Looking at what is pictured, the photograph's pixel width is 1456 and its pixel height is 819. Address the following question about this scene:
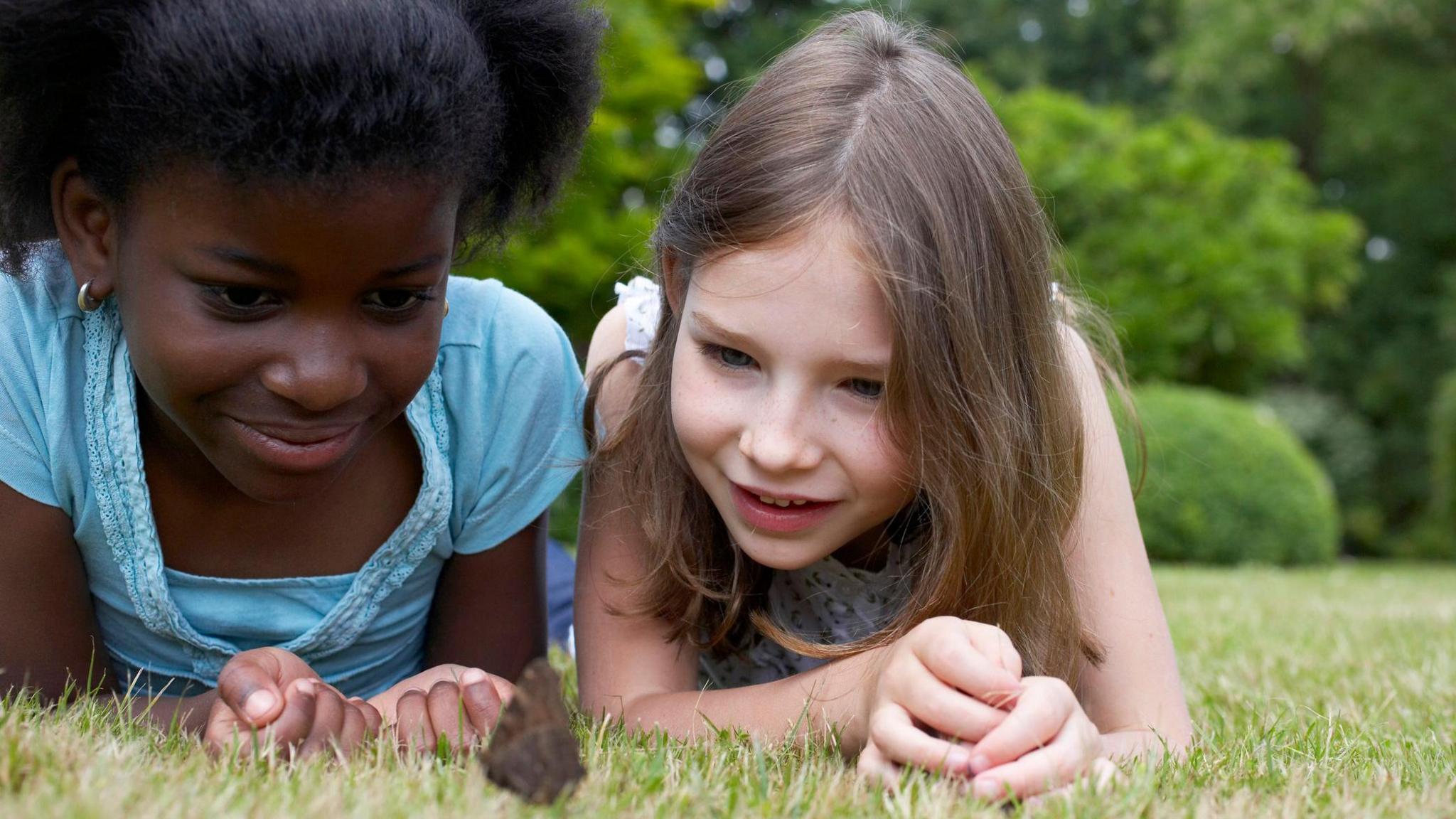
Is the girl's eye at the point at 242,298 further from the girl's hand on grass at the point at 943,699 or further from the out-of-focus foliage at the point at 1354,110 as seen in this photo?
the out-of-focus foliage at the point at 1354,110

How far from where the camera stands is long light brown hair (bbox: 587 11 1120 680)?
2.31 m

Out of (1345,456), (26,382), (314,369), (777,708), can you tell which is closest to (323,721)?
(314,369)

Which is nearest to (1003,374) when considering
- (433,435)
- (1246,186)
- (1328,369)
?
(433,435)

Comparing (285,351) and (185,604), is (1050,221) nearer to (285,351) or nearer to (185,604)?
(285,351)

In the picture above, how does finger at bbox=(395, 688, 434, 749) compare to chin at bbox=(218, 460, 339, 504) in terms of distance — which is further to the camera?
chin at bbox=(218, 460, 339, 504)

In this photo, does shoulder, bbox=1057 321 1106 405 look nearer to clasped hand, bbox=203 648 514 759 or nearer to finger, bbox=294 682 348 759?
clasped hand, bbox=203 648 514 759

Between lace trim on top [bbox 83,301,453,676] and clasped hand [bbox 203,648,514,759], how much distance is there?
1.20 ft

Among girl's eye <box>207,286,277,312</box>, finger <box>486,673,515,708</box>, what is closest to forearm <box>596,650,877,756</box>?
finger <box>486,673,515,708</box>

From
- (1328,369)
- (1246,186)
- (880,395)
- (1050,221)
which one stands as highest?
(1050,221)

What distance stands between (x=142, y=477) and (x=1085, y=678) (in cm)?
182

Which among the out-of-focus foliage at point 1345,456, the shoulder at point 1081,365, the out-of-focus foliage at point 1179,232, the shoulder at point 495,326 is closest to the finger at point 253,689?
the shoulder at point 495,326

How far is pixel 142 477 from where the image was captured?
2.47 metres

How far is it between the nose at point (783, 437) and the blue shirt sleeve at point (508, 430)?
0.68 meters

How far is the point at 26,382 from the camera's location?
241 centimetres
